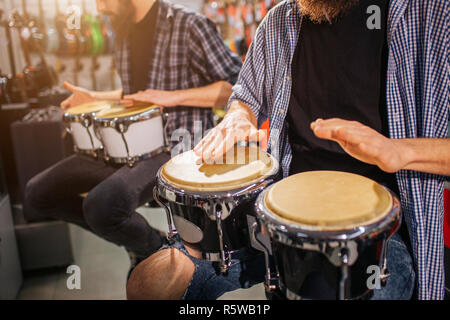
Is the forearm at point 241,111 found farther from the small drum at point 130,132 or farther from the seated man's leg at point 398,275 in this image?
the seated man's leg at point 398,275

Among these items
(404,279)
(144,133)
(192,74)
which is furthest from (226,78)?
(404,279)

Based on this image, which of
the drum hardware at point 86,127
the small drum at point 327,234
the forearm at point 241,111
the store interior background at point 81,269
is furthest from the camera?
the store interior background at point 81,269

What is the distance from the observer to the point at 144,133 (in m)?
1.61

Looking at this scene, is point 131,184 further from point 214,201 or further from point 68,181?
point 214,201

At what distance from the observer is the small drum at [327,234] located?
0.75 meters

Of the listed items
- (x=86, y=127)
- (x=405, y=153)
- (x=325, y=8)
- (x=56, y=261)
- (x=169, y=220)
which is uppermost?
(x=325, y=8)

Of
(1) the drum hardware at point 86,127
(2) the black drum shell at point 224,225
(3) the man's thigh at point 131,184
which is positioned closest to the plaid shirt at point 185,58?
(3) the man's thigh at point 131,184

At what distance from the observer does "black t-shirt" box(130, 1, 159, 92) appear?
187 centimetres

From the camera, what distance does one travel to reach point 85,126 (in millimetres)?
1651

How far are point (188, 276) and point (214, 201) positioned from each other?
12.7 inches

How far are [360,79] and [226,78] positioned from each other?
86 cm

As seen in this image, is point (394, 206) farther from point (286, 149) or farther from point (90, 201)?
point (90, 201)

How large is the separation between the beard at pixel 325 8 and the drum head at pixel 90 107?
Result: 97 centimetres

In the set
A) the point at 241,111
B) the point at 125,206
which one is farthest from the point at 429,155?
the point at 125,206
